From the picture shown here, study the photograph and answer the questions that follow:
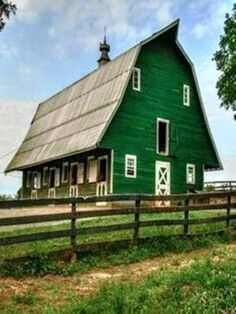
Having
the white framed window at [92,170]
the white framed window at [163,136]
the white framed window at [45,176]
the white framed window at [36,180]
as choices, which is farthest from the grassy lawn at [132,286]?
the white framed window at [36,180]

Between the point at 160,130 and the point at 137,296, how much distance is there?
88.9ft

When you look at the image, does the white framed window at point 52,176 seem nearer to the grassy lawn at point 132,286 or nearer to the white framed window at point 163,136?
the white framed window at point 163,136

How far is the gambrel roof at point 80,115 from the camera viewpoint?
107 ft

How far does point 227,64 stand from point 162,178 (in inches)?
337

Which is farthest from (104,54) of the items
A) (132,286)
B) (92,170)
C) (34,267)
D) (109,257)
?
(132,286)

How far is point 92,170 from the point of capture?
34.5 m

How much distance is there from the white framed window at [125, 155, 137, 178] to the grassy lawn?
18.3 meters

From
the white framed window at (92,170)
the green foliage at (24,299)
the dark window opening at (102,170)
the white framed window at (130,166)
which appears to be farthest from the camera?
the white framed window at (92,170)

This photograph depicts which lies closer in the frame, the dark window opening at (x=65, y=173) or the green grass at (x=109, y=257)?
the green grass at (x=109, y=257)

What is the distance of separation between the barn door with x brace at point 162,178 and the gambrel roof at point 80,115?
5.25 meters

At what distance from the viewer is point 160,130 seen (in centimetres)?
3597

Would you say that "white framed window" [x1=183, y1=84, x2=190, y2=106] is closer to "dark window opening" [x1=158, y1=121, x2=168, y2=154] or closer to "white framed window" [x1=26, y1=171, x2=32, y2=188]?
"dark window opening" [x1=158, y1=121, x2=168, y2=154]

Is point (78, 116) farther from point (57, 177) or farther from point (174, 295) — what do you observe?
point (174, 295)

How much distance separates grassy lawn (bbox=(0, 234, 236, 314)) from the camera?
345 inches
